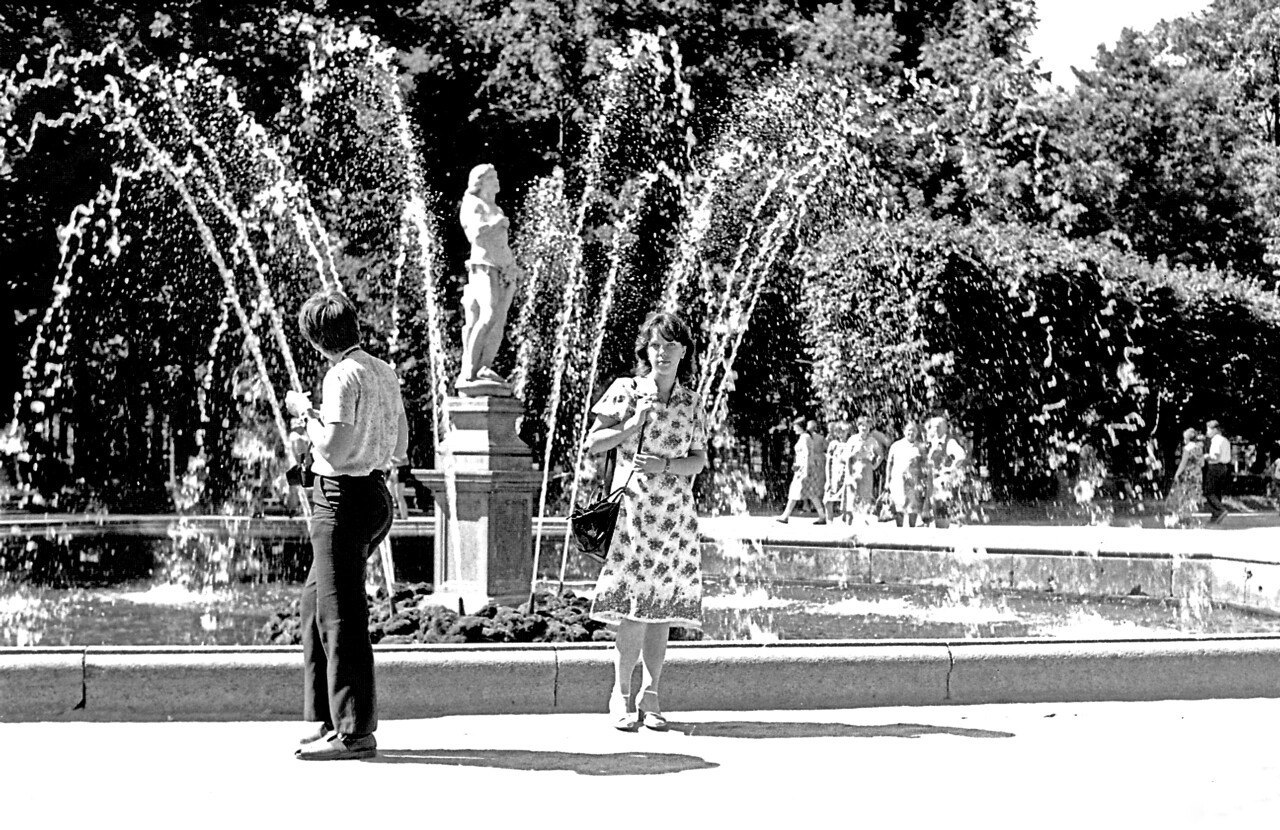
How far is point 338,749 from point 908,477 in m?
16.6

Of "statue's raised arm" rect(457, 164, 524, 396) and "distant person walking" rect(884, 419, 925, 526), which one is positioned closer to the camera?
"statue's raised arm" rect(457, 164, 524, 396)

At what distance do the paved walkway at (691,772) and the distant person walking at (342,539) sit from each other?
0.18 m

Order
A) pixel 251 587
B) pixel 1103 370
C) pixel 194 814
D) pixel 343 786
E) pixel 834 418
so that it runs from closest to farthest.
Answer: pixel 194 814 → pixel 343 786 → pixel 251 587 → pixel 834 418 → pixel 1103 370

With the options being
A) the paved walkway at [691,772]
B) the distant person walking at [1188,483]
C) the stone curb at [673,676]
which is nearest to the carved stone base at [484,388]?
the stone curb at [673,676]

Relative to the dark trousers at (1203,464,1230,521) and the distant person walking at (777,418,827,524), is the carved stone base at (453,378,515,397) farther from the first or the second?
the dark trousers at (1203,464,1230,521)

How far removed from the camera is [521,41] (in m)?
28.8

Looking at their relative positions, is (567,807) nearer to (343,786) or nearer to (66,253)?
(343,786)

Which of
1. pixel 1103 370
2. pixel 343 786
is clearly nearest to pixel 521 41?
pixel 1103 370

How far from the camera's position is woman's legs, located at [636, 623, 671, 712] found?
22.1 feet

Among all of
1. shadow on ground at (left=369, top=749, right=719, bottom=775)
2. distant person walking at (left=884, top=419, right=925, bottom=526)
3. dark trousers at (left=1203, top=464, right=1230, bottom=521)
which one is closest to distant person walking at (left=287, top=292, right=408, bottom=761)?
shadow on ground at (left=369, top=749, right=719, bottom=775)

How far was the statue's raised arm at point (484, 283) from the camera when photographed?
10.8m

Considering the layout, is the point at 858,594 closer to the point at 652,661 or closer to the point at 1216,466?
the point at 652,661

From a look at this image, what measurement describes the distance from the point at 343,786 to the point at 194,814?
1.83 ft

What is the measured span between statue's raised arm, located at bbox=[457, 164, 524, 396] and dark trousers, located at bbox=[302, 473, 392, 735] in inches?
187
